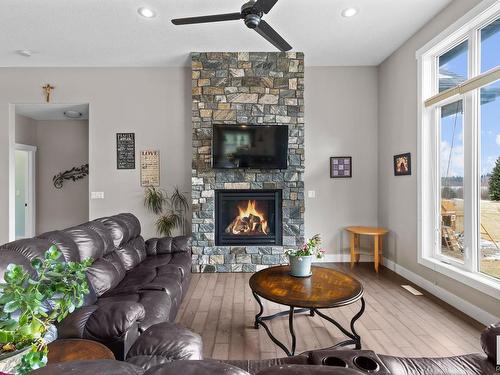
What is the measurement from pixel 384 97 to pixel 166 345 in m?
4.56

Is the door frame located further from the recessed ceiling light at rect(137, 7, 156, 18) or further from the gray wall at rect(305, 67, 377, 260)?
the gray wall at rect(305, 67, 377, 260)

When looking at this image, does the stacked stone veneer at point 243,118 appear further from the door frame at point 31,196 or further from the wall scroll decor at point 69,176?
the door frame at point 31,196

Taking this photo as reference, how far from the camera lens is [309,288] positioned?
213 centimetres

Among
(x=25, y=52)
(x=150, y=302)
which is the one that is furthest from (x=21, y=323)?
(x=25, y=52)

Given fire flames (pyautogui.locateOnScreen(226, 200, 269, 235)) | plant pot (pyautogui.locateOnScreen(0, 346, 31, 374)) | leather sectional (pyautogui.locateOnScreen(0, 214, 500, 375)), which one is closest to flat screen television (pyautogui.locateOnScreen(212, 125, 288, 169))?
fire flames (pyautogui.locateOnScreen(226, 200, 269, 235))

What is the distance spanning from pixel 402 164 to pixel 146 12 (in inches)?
150

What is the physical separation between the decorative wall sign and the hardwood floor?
2.02 metres

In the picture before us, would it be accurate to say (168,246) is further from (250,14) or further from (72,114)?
(72,114)

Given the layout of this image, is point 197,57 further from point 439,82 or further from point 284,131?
point 439,82

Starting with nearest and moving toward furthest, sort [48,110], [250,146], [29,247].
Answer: [29,247]
[250,146]
[48,110]

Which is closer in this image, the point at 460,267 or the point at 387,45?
the point at 460,267

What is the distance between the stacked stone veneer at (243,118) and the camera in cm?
414

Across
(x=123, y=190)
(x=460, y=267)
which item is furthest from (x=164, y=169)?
(x=460, y=267)

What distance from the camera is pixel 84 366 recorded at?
20.2 inches
